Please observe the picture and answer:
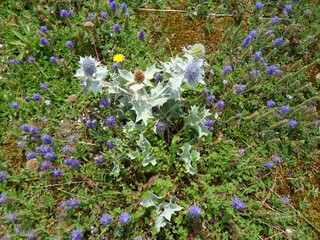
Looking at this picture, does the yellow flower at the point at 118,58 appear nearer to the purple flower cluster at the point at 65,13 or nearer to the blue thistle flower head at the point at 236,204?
the purple flower cluster at the point at 65,13

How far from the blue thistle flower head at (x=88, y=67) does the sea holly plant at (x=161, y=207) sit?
1646mm

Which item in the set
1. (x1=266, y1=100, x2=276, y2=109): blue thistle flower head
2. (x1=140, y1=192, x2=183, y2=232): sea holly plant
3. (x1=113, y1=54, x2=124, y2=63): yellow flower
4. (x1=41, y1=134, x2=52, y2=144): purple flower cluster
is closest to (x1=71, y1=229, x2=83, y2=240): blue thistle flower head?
(x1=140, y1=192, x2=183, y2=232): sea holly plant

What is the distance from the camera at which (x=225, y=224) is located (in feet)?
9.57

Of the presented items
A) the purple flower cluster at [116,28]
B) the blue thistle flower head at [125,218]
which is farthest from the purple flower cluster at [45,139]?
the purple flower cluster at [116,28]

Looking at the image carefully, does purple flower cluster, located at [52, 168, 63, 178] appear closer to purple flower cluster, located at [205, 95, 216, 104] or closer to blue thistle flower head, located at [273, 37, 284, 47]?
purple flower cluster, located at [205, 95, 216, 104]

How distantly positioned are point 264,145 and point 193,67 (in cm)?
181

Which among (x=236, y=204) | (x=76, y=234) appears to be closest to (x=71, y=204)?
(x=76, y=234)

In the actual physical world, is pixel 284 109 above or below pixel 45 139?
above

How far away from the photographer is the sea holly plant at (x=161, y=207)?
2.53m

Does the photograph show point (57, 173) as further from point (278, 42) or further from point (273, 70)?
point (278, 42)

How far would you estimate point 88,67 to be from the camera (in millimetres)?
2508

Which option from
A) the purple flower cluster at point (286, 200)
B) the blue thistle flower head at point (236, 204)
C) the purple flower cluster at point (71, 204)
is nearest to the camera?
the blue thistle flower head at point (236, 204)

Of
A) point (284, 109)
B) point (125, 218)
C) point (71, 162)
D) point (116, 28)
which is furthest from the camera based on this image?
point (116, 28)

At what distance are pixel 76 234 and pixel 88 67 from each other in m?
2.04
